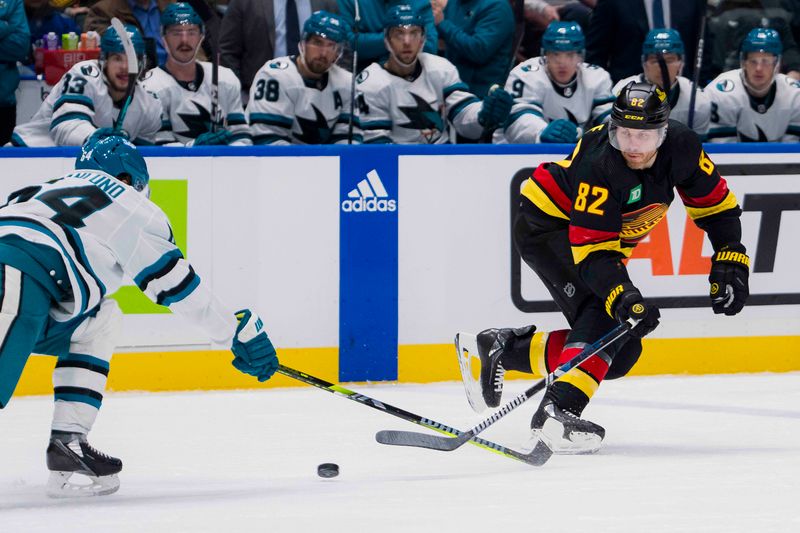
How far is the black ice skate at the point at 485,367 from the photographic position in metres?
4.68

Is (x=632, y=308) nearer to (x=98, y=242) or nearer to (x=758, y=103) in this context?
(x=98, y=242)

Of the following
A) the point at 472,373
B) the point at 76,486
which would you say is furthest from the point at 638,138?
the point at 76,486

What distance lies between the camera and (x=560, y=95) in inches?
243

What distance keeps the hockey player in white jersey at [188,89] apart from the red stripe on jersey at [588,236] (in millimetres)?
2063

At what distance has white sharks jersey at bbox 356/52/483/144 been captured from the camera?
5.97 m

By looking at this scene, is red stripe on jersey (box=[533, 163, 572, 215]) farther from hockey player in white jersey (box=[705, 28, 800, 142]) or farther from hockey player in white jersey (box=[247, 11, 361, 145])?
hockey player in white jersey (box=[705, 28, 800, 142])

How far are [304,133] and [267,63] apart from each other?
1.10ft

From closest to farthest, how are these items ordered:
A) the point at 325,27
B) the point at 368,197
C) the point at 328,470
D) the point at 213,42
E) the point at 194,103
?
the point at 328,470 → the point at 368,197 → the point at 325,27 → the point at 194,103 → the point at 213,42

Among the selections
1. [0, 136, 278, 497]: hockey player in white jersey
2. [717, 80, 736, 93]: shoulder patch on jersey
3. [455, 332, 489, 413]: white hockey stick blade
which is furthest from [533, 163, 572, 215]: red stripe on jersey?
[717, 80, 736, 93]: shoulder patch on jersey

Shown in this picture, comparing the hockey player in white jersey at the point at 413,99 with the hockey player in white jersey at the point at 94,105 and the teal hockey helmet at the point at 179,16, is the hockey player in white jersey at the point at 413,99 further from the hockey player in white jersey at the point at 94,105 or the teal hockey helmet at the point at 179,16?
the hockey player in white jersey at the point at 94,105

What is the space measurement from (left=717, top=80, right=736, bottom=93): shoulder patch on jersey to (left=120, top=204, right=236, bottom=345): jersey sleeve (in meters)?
3.50

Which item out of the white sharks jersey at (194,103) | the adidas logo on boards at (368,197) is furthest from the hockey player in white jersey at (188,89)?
the adidas logo on boards at (368,197)

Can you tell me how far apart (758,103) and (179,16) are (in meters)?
2.60

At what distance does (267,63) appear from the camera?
5.86 meters
